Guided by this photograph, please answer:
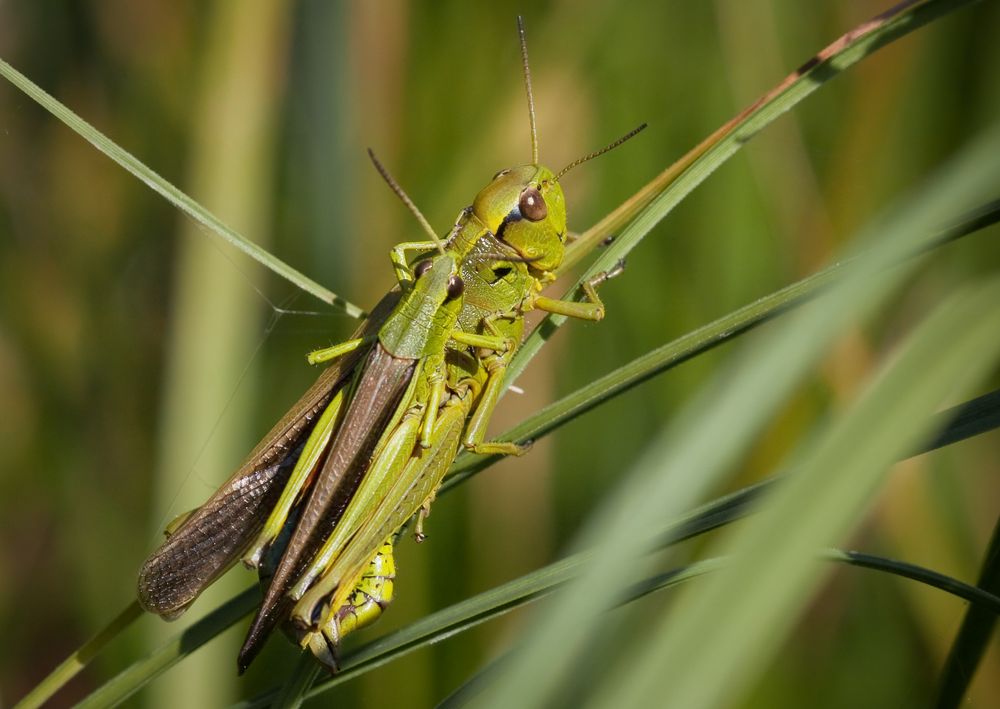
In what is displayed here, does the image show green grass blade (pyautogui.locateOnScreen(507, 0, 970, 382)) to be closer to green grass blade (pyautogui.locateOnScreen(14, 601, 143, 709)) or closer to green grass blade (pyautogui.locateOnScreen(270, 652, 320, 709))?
green grass blade (pyautogui.locateOnScreen(270, 652, 320, 709))

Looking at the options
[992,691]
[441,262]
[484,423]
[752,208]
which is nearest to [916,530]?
[992,691]

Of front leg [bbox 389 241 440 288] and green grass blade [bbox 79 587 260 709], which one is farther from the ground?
front leg [bbox 389 241 440 288]

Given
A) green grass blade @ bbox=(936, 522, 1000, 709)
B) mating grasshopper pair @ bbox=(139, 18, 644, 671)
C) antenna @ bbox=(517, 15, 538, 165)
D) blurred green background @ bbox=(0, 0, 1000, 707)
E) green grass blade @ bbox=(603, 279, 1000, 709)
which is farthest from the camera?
blurred green background @ bbox=(0, 0, 1000, 707)

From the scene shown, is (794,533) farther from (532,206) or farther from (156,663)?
(532,206)

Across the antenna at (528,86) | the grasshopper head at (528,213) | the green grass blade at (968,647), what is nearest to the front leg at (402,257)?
the grasshopper head at (528,213)

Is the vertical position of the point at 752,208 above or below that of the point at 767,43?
below

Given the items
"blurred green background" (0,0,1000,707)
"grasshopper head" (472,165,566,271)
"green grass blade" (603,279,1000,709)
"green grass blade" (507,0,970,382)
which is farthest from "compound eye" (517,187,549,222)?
"green grass blade" (603,279,1000,709)

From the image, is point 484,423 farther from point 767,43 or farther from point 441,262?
point 767,43

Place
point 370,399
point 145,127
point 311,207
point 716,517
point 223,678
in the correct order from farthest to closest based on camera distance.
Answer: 1. point 145,127
2. point 311,207
3. point 223,678
4. point 370,399
5. point 716,517
